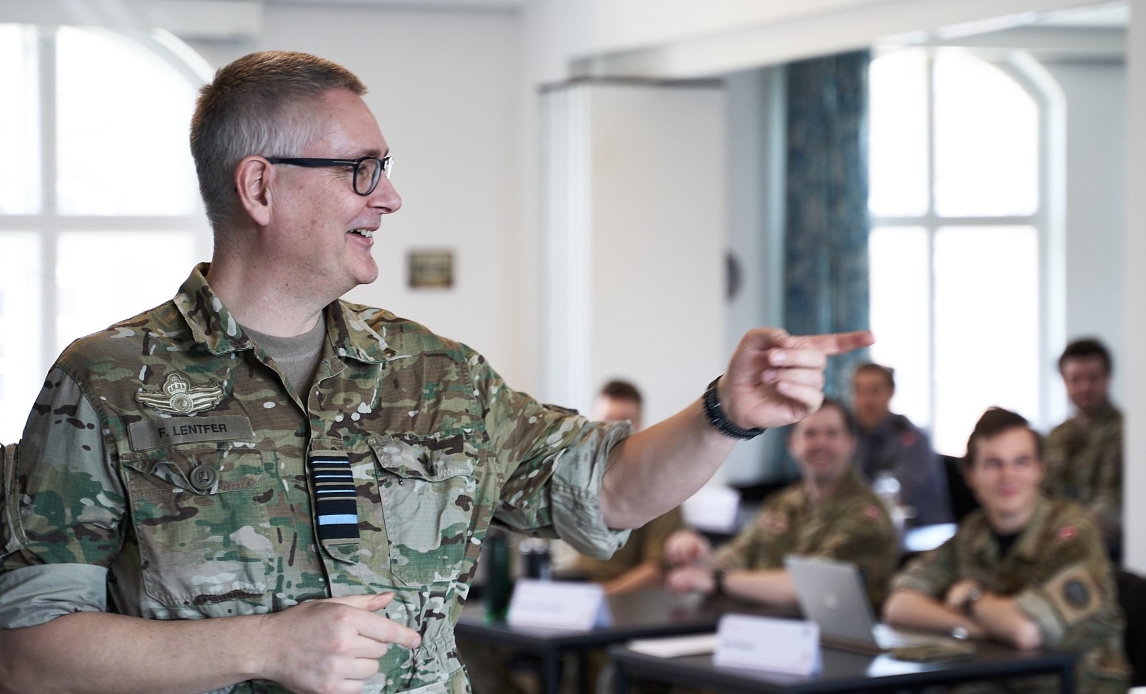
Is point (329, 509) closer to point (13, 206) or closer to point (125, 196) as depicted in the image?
point (13, 206)

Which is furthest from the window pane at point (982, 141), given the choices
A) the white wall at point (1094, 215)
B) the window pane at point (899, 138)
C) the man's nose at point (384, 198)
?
the man's nose at point (384, 198)

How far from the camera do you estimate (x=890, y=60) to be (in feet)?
27.9

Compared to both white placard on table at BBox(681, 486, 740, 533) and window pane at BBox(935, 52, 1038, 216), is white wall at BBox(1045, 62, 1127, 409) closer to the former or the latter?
window pane at BBox(935, 52, 1038, 216)

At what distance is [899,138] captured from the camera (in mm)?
8625

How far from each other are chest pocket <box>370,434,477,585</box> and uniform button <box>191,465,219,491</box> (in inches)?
7.9

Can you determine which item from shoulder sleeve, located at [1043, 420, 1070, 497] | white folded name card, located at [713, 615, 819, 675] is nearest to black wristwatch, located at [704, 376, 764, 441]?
white folded name card, located at [713, 615, 819, 675]

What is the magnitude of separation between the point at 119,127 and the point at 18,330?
1.73 ft

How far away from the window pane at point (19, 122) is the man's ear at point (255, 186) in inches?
46.0

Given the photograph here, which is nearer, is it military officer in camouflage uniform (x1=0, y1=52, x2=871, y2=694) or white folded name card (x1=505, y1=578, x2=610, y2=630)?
military officer in camouflage uniform (x1=0, y1=52, x2=871, y2=694)

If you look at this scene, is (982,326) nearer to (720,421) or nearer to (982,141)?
(982,141)

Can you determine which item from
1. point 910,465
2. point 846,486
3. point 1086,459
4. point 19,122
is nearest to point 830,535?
point 846,486

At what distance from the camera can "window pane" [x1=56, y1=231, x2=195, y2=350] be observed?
9.18 ft

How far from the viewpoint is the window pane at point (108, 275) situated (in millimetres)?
2799

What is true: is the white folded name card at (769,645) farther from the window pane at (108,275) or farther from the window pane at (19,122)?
the window pane at (19,122)
